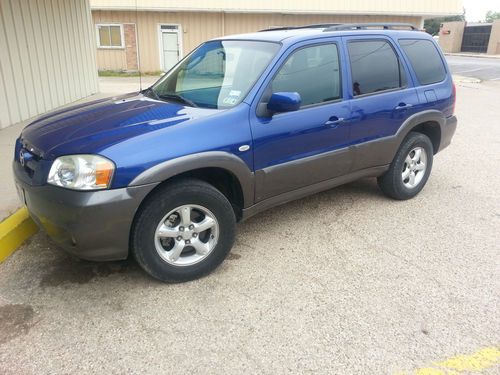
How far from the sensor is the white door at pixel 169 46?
2130 centimetres

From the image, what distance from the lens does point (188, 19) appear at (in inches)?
826

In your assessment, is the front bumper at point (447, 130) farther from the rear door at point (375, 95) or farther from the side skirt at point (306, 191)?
the side skirt at point (306, 191)

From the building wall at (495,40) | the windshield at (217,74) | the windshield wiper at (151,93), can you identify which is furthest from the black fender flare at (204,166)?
the building wall at (495,40)

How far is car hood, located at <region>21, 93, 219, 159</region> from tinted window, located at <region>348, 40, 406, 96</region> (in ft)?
5.13

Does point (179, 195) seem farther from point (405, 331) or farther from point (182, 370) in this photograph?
point (405, 331)

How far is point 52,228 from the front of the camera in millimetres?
3008

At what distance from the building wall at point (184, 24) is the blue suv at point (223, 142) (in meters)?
17.7

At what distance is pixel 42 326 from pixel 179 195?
120 centimetres

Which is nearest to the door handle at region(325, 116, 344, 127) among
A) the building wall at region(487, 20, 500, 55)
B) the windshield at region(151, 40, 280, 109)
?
the windshield at region(151, 40, 280, 109)

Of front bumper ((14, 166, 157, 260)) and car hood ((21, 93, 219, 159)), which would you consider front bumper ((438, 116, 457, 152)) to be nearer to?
car hood ((21, 93, 219, 159))

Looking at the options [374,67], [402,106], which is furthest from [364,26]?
[402,106]

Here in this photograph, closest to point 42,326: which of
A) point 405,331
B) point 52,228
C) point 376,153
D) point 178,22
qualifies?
point 52,228

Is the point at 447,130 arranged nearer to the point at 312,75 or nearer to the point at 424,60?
the point at 424,60

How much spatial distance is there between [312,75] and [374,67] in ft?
2.73
